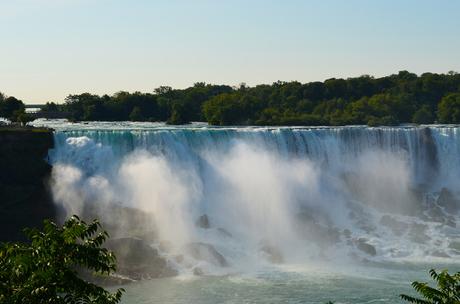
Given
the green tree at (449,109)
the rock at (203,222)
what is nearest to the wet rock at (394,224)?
the rock at (203,222)

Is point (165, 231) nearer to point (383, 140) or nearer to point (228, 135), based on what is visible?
point (228, 135)

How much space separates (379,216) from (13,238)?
1726cm

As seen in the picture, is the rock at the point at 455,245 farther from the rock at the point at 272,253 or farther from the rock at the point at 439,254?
the rock at the point at 272,253

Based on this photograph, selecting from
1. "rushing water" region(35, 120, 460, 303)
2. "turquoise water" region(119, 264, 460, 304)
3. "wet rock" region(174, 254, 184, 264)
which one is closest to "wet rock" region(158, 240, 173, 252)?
"rushing water" region(35, 120, 460, 303)

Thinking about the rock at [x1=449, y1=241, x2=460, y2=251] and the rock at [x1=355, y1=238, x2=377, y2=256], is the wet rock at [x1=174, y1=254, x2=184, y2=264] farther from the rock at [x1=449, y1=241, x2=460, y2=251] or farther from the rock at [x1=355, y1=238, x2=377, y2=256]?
the rock at [x1=449, y1=241, x2=460, y2=251]

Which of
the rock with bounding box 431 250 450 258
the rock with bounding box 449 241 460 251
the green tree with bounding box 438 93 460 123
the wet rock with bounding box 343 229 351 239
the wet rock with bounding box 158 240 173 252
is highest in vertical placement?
the green tree with bounding box 438 93 460 123

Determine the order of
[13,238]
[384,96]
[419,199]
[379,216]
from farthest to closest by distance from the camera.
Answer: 1. [384,96]
2. [419,199]
3. [379,216]
4. [13,238]

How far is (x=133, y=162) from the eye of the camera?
106ft

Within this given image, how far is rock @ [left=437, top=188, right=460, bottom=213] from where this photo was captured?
37.1 meters

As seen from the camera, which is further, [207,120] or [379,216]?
[207,120]

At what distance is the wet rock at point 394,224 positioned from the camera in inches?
1297

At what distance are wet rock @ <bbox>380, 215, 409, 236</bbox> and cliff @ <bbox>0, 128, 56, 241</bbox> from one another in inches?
599

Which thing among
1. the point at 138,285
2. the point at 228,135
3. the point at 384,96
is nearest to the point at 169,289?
the point at 138,285

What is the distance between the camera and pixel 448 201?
37.8 metres
